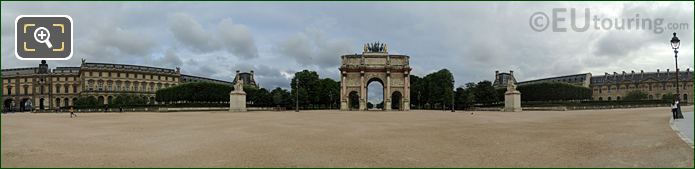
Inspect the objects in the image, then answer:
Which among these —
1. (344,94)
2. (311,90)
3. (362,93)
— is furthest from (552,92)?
(311,90)

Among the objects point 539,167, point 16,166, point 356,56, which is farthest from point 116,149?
point 356,56

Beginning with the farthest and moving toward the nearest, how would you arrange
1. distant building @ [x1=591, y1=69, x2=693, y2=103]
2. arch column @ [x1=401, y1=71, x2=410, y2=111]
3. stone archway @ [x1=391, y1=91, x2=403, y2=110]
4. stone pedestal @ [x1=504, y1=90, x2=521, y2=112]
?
distant building @ [x1=591, y1=69, x2=693, y2=103] < stone archway @ [x1=391, y1=91, x2=403, y2=110] < arch column @ [x1=401, y1=71, x2=410, y2=111] < stone pedestal @ [x1=504, y1=90, x2=521, y2=112]

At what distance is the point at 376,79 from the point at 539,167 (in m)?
75.6

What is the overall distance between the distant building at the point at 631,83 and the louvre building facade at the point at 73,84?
345 feet

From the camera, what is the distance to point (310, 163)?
36.2ft

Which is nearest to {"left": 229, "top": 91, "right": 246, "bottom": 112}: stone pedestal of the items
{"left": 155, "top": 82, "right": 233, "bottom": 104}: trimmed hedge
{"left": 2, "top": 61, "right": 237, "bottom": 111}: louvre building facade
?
{"left": 155, "top": 82, "right": 233, "bottom": 104}: trimmed hedge

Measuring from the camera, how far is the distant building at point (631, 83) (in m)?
131

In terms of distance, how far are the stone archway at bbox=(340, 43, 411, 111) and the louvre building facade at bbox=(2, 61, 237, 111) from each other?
65190 millimetres

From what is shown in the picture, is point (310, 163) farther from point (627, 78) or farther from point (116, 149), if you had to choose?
point (627, 78)

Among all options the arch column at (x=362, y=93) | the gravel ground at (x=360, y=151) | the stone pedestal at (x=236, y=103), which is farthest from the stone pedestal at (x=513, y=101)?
the gravel ground at (x=360, y=151)

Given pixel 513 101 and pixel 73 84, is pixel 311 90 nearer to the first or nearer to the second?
pixel 513 101

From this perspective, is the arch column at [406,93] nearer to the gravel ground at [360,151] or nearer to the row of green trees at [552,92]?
the row of green trees at [552,92]

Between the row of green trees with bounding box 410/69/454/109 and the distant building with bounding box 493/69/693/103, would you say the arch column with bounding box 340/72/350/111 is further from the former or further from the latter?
the distant building with bounding box 493/69/693/103

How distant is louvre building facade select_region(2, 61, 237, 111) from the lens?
118m
